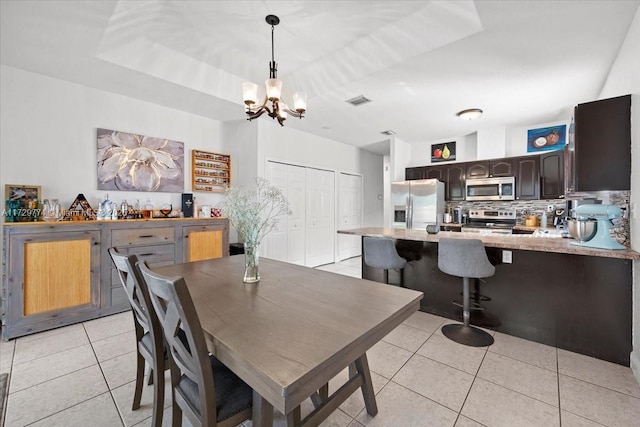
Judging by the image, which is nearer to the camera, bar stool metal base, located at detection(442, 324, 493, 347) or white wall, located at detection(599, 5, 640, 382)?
white wall, located at detection(599, 5, 640, 382)

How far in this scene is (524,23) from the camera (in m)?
2.23

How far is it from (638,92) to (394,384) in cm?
275

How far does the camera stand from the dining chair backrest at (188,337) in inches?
35.0

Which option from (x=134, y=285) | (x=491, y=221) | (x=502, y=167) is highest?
(x=502, y=167)

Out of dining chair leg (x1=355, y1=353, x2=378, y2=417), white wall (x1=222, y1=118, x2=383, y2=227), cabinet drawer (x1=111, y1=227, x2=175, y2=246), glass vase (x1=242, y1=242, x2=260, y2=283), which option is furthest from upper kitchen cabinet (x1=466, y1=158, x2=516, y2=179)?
cabinet drawer (x1=111, y1=227, x2=175, y2=246)

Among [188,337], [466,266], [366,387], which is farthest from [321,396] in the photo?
[466,266]

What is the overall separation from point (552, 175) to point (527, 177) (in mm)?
332

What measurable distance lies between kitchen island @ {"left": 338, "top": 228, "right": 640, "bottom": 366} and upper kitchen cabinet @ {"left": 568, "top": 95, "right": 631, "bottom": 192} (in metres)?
0.55

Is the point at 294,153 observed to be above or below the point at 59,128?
above

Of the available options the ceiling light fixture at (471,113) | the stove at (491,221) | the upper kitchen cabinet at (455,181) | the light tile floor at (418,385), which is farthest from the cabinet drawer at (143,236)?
the upper kitchen cabinet at (455,181)

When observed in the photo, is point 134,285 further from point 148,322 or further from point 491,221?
point 491,221

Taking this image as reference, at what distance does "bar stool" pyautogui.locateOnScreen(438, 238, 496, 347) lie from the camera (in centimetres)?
238

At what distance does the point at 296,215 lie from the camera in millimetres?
5176

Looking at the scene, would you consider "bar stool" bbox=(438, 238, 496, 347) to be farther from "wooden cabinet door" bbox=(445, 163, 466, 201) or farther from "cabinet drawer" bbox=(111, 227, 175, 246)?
"wooden cabinet door" bbox=(445, 163, 466, 201)
